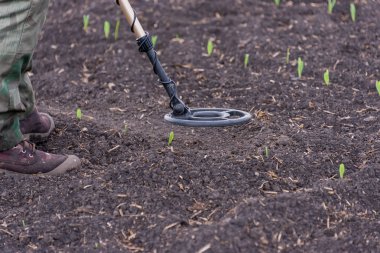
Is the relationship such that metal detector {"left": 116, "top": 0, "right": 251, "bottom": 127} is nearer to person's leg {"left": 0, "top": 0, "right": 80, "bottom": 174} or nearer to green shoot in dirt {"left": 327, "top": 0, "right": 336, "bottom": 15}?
person's leg {"left": 0, "top": 0, "right": 80, "bottom": 174}

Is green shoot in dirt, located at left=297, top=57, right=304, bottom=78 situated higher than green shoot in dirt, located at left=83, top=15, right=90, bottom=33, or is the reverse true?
green shoot in dirt, located at left=83, top=15, right=90, bottom=33

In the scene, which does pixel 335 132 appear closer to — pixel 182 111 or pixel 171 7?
pixel 182 111

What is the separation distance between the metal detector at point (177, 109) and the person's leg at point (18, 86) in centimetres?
51

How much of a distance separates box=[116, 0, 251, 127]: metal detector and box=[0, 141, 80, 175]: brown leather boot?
61cm

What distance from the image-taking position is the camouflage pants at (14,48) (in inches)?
136

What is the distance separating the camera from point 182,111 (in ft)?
13.4

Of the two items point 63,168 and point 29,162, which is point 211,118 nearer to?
point 63,168

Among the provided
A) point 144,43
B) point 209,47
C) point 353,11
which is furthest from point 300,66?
point 144,43

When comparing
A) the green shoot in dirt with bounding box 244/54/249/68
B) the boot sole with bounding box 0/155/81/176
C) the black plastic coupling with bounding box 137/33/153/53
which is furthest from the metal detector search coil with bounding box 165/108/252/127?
the green shoot in dirt with bounding box 244/54/249/68

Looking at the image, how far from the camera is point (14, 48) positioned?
3457mm

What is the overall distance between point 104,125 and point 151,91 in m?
0.72

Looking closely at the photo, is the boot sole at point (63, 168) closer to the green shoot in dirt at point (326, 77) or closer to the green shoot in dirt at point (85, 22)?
the green shoot in dirt at point (326, 77)

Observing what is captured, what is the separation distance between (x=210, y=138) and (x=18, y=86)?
1.05 metres

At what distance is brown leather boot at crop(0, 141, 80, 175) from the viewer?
369 cm
